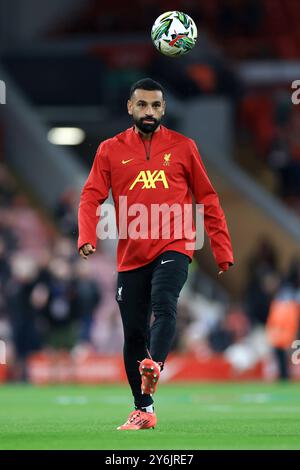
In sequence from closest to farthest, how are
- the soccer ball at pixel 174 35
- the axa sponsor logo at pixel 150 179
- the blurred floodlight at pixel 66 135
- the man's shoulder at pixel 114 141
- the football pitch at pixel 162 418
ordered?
the football pitch at pixel 162 418 < the axa sponsor logo at pixel 150 179 < the man's shoulder at pixel 114 141 < the soccer ball at pixel 174 35 < the blurred floodlight at pixel 66 135

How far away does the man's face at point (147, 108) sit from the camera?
10.2 metres

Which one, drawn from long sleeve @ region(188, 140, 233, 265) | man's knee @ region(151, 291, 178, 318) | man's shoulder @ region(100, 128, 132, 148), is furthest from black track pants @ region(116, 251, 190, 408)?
man's shoulder @ region(100, 128, 132, 148)

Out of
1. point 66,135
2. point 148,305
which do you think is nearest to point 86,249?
point 148,305

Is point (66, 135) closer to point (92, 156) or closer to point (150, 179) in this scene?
point (92, 156)

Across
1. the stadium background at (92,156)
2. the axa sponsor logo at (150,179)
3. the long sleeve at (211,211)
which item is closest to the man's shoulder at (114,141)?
the axa sponsor logo at (150,179)

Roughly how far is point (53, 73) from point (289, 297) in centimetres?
1178

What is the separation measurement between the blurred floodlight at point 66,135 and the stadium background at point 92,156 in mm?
38

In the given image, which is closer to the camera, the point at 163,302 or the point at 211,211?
the point at 163,302

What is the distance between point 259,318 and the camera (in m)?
25.0

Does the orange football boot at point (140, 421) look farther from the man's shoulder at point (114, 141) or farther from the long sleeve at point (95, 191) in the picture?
the man's shoulder at point (114, 141)

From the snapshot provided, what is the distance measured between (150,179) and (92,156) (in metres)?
23.8

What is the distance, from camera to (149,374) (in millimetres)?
9461

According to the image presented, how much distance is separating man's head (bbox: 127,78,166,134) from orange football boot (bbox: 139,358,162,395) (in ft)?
5.82

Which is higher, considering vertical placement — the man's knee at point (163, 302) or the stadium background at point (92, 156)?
the stadium background at point (92, 156)
